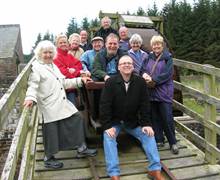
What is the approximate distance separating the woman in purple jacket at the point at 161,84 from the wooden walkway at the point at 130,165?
10.2 inches

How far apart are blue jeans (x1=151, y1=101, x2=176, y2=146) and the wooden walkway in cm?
20

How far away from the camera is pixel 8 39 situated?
110 ft

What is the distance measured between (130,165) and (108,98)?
0.97 meters

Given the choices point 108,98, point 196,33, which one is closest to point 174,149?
point 108,98

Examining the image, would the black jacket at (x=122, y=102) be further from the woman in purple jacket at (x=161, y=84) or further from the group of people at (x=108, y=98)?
the woman in purple jacket at (x=161, y=84)

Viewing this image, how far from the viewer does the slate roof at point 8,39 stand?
30.1 m

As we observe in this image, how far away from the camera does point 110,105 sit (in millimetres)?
4578

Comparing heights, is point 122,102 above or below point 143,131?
above

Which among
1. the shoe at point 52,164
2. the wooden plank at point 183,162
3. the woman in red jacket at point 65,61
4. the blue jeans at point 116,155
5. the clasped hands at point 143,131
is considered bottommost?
the wooden plank at point 183,162

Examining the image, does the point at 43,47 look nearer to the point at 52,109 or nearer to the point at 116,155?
the point at 52,109

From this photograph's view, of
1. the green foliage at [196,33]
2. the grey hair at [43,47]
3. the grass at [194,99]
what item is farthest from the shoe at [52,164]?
the green foliage at [196,33]

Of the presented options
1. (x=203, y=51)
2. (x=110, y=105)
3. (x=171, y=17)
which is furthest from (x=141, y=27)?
(x=171, y=17)

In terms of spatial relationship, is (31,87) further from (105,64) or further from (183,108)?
(183,108)

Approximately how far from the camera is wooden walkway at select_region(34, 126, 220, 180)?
4656 millimetres
